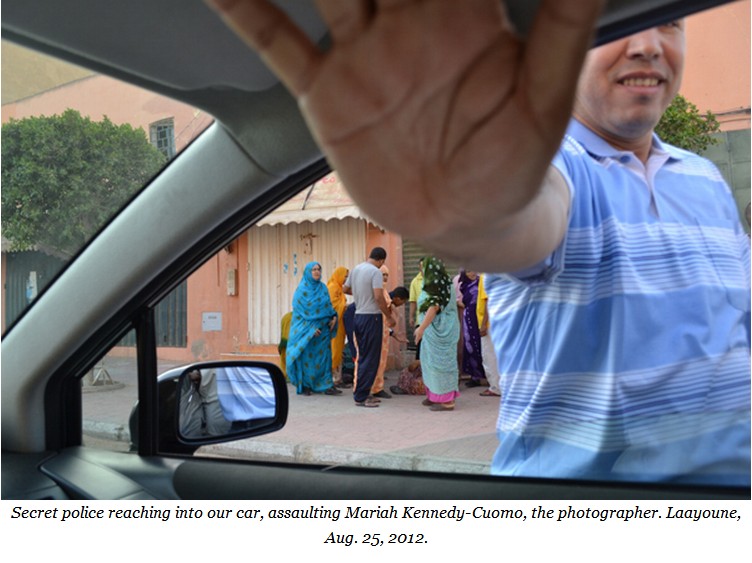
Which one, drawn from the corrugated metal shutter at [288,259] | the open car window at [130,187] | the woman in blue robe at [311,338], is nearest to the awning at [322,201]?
the open car window at [130,187]

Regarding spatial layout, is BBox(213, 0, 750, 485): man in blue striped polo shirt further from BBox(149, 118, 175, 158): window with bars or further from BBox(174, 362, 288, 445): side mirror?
BBox(149, 118, 175, 158): window with bars

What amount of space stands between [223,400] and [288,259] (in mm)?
6867

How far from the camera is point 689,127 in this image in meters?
1.90

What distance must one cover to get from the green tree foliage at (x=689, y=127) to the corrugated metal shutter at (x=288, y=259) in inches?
238

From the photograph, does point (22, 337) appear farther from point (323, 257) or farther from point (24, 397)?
point (323, 257)

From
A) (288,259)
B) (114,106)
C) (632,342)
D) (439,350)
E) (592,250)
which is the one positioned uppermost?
(288,259)

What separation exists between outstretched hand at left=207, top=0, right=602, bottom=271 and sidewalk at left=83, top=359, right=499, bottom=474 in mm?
1068

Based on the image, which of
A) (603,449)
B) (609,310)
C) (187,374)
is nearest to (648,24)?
(609,310)

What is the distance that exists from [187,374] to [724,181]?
1.41 metres

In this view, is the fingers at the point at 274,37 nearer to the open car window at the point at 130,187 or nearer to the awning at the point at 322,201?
the awning at the point at 322,201

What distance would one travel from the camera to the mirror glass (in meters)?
1.81

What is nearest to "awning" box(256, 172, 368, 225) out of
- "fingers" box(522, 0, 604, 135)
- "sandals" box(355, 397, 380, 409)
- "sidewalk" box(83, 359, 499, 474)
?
"fingers" box(522, 0, 604, 135)

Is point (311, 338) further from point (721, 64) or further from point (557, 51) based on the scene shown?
point (557, 51)

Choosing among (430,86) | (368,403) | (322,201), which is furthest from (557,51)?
(368,403)
